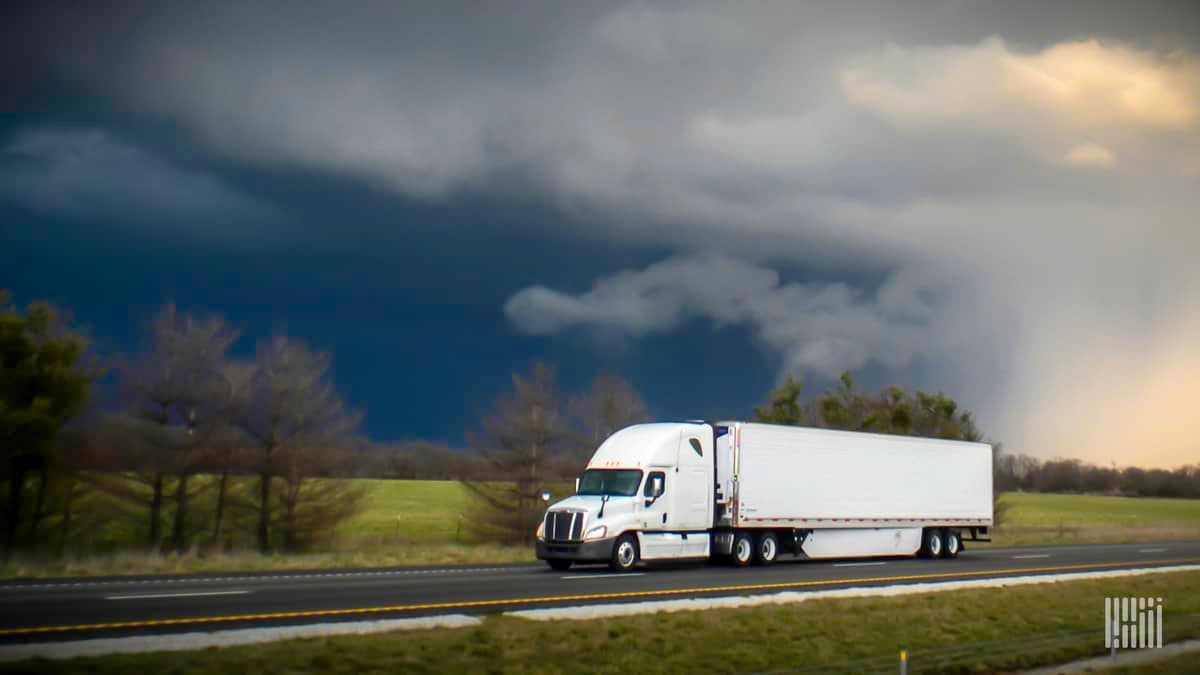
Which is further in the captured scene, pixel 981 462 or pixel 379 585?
pixel 981 462

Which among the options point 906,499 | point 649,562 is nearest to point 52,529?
point 649,562

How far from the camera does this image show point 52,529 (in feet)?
147

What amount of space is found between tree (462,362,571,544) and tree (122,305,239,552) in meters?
12.7

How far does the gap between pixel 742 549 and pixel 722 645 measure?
18.1 metres

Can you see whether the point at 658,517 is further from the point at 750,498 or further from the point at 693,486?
the point at 750,498

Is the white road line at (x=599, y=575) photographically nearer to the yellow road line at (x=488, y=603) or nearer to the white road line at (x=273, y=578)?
the white road line at (x=273, y=578)

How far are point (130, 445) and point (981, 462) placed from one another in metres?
34.4

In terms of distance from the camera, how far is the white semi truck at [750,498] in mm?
29453

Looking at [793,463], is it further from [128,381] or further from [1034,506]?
[1034,506]

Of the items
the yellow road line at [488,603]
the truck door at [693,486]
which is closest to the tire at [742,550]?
the truck door at [693,486]

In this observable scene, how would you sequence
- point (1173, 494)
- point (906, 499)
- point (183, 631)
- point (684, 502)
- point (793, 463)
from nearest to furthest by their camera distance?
point (183, 631) → point (684, 502) → point (793, 463) → point (906, 499) → point (1173, 494)

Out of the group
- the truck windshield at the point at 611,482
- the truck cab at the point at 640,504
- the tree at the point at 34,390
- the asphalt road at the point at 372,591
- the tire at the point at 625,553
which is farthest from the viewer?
the tree at the point at 34,390

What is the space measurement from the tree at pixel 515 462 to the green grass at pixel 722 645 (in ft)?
113

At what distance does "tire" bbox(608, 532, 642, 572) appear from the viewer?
29.1 meters
